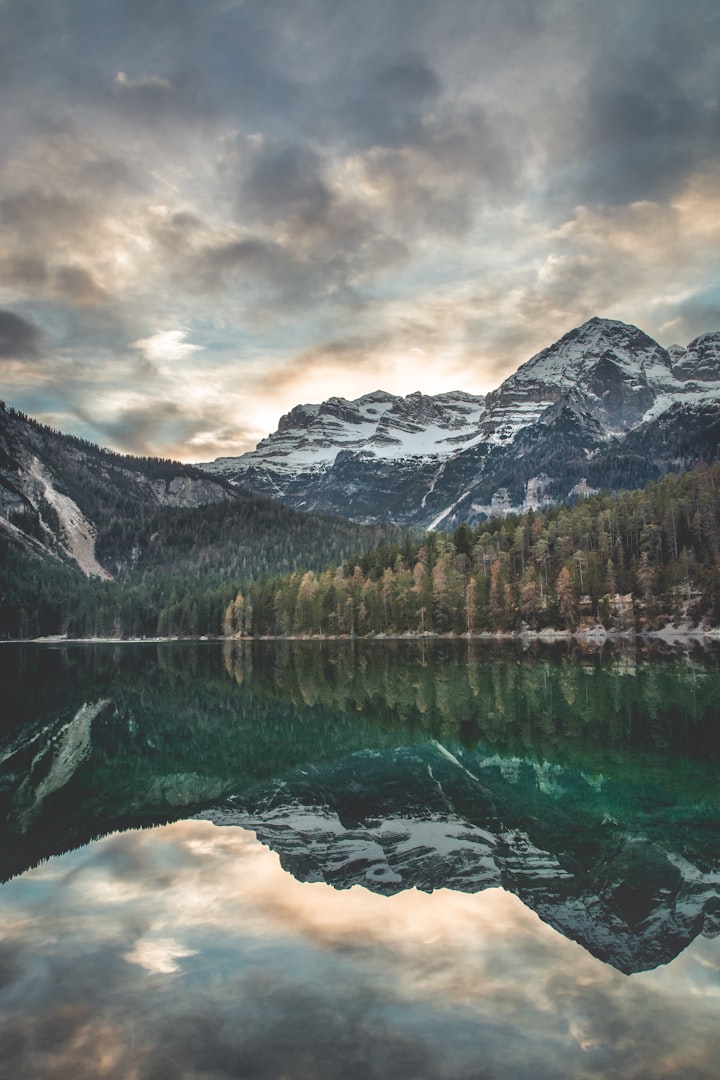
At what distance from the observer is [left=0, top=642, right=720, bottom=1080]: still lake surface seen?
8.12 m

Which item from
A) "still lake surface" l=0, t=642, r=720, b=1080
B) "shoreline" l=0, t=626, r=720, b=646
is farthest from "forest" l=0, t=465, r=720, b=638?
"still lake surface" l=0, t=642, r=720, b=1080

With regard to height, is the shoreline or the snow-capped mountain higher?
the snow-capped mountain

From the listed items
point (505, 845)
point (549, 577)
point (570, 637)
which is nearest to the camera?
point (505, 845)

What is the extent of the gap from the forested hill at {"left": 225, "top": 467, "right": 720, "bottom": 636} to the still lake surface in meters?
82.8

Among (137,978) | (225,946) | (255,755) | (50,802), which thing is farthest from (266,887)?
(255,755)

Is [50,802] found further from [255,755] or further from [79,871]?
[255,755]

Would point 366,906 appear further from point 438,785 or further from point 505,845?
point 438,785

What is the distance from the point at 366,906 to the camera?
1273cm

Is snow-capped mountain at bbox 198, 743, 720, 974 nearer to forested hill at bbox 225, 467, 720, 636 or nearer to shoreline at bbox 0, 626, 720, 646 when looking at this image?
shoreline at bbox 0, 626, 720, 646

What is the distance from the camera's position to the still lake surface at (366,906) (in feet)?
A: 26.6

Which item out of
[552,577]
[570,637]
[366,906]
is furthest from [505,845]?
[552,577]

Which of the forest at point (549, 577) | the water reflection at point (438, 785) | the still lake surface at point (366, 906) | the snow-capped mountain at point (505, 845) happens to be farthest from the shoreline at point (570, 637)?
the snow-capped mountain at point (505, 845)

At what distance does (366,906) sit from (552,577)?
116m

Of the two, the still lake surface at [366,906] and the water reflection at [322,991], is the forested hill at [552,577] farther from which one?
the water reflection at [322,991]
